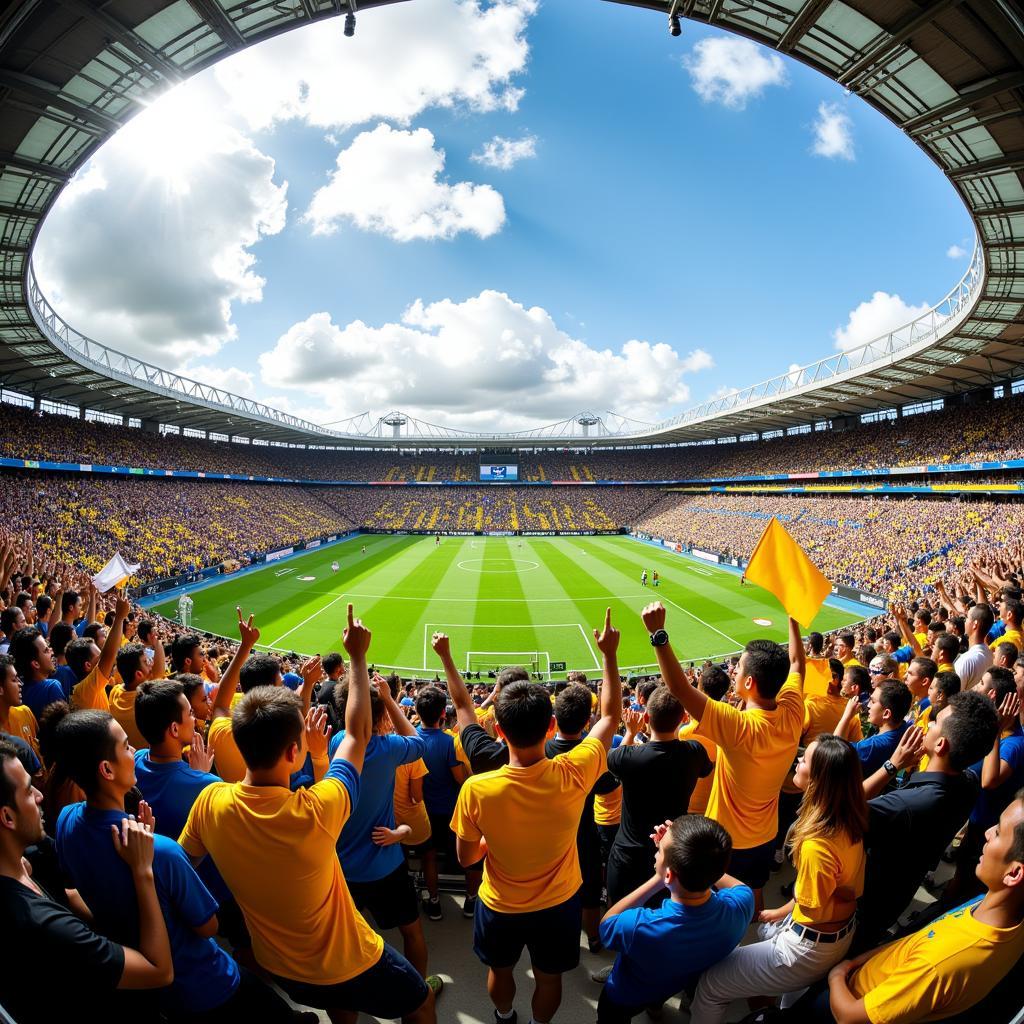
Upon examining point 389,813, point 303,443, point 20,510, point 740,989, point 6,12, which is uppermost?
point 303,443

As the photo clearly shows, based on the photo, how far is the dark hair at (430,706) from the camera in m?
4.81

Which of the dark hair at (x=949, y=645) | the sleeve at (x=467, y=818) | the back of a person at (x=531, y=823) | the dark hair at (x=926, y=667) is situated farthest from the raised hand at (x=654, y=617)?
the dark hair at (x=949, y=645)

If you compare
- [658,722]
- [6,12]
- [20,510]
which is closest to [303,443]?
[20,510]

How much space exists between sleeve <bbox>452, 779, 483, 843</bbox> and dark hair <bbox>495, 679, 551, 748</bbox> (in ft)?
1.32

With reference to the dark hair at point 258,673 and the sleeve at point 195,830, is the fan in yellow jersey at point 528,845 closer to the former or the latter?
the sleeve at point 195,830

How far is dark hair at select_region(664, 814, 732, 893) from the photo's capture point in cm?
243

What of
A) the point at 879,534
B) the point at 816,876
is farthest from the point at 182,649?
the point at 879,534

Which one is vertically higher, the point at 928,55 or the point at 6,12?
the point at 928,55

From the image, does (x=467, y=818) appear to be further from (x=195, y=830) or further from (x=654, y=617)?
(x=654, y=617)

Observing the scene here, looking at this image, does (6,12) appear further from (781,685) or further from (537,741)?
(781,685)

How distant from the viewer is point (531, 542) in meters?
59.2

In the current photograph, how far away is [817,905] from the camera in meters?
2.68

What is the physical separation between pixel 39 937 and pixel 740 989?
129 inches

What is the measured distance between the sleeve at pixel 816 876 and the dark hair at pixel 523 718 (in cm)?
150
